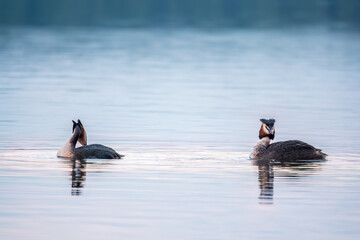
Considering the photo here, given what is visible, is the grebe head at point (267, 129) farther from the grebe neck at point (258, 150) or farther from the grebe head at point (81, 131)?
the grebe head at point (81, 131)

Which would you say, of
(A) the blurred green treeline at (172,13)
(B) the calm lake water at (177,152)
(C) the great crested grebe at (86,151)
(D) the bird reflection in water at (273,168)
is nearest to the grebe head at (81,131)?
(C) the great crested grebe at (86,151)

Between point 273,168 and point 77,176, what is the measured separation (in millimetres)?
3902

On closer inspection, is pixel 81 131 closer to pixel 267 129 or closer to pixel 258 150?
pixel 258 150

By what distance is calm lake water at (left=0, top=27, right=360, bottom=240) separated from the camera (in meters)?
15.4

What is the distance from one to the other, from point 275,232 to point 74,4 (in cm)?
17132

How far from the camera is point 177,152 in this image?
22.5m

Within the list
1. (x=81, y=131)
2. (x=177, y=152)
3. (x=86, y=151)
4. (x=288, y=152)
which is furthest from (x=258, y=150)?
(x=81, y=131)

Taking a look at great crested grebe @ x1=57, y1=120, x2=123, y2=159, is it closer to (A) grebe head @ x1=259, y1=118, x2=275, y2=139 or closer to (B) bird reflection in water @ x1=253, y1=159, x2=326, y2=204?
(B) bird reflection in water @ x1=253, y1=159, x2=326, y2=204

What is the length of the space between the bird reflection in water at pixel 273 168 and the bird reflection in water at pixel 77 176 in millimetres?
3108

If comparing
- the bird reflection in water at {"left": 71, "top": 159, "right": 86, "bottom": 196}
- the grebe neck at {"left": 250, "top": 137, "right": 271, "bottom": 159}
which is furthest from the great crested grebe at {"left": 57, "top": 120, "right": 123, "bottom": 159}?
the grebe neck at {"left": 250, "top": 137, "right": 271, "bottom": 159}

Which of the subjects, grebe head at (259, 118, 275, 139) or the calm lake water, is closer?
the calm lake water

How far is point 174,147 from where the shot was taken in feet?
76.3

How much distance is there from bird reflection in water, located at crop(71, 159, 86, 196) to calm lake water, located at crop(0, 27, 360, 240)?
0.12ft

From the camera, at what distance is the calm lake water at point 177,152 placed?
15406 mm
